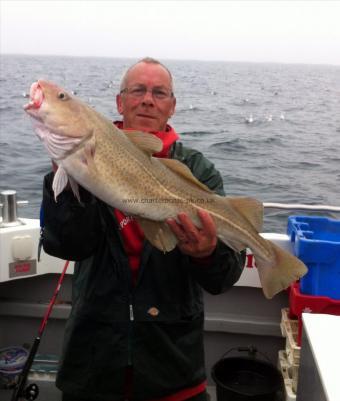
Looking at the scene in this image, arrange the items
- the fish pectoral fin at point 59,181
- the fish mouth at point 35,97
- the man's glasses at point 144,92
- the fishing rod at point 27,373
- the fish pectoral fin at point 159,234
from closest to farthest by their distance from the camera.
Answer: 1. the fish mouth at point 35,97
2. the fish pectoral fin at point 59,181
3. the fish pectoral fin at point 159,234
4. the man's glasses at point 144,92
5. the fishing rod at point 27,373

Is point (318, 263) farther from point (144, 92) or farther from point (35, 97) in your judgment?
point (35, 97)

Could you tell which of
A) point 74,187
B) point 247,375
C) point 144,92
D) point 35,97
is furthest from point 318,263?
point 35,97

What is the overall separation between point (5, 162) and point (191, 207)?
39.9 feet

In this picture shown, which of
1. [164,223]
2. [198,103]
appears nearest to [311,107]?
[198,103]

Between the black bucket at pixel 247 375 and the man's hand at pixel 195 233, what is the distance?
201 cm

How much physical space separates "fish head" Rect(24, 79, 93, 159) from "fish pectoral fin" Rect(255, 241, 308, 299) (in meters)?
1.17

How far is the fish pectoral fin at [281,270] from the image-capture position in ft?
9.22

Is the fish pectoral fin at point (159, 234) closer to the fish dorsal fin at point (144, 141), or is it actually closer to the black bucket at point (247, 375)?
the fish dorsal fin at point (144, 141)

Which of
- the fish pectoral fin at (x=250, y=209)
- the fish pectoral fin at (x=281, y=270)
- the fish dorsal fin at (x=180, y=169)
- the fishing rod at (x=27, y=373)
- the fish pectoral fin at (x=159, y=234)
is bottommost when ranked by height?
the fishing rod at (x=27, y=373)

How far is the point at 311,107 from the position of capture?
32531 mm

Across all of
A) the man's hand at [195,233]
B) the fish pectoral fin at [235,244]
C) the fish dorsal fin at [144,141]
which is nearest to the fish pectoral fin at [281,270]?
the fish pectoral fin at [235,244]

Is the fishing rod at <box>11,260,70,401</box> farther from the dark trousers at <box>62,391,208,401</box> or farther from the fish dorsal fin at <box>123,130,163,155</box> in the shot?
the fish dorsal fin at <box>123,130,163,155</box>

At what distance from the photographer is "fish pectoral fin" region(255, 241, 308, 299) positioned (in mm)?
2811

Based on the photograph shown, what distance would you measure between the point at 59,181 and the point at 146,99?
799 millimetres
